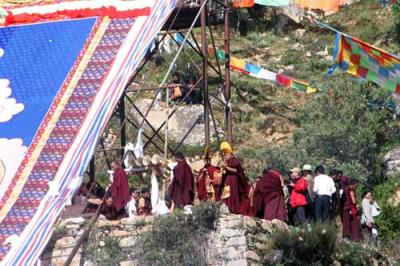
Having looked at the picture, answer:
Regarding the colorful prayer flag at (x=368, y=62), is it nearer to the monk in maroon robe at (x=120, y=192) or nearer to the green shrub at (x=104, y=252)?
the monk in maroon robe at (x=120, y=192)

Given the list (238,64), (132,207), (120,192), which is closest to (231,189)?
(132,207)

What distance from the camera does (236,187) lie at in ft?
62.0

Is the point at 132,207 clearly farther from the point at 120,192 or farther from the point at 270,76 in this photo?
the point at 270,76

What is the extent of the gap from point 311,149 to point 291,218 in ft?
20.2

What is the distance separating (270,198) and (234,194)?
0.55m

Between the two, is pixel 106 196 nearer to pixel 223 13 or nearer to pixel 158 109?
pixel 223 13

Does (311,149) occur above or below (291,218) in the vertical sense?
below

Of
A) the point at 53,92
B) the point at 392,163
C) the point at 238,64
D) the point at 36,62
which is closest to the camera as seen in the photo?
the point at 53,92

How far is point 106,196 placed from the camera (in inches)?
746

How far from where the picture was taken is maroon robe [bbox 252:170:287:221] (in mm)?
18938

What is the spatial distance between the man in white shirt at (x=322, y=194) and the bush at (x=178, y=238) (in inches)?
67.2

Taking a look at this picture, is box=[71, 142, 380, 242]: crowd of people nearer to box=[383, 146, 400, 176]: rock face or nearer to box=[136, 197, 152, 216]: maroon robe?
box=[136, 197, 152, 216]: maroon robe

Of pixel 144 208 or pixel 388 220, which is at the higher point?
pixel 144 208

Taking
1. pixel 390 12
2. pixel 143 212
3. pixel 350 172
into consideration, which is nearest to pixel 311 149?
pixel 350 172
